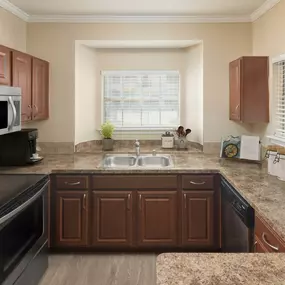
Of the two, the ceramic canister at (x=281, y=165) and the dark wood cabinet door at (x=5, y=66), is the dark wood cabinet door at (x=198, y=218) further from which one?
the dark wood cabinet door at (x=5, y=66)

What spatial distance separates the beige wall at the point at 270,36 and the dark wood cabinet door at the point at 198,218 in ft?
3.14

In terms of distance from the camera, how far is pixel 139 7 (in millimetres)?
3834

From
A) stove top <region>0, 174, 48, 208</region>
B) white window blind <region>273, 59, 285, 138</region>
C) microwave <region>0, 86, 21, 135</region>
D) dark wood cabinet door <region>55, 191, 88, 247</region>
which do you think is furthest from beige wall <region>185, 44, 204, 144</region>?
microwave <region>0, 86, 21, 135</region>

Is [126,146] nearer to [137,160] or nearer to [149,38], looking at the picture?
[137,160]

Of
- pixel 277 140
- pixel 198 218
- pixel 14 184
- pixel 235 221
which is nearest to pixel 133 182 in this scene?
pixel 198 218

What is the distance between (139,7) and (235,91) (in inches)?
51.9

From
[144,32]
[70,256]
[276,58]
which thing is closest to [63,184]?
[70,256]

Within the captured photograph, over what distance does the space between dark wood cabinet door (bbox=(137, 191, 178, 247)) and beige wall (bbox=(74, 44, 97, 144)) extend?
52.0 inches

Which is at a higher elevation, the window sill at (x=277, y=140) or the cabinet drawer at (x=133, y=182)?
the window sill at (x=277, y=140)

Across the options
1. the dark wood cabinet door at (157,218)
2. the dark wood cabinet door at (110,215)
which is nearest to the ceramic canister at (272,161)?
the dark wood cabinet door at (157,218)

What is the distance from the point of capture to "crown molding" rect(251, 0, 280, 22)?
356 cm

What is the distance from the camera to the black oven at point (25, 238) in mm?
2215

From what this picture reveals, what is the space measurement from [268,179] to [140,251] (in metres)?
1.44

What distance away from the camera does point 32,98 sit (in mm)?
3834
